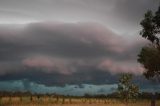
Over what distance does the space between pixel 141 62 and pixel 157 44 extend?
22.4ft

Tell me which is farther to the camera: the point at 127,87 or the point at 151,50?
the point at 127,87

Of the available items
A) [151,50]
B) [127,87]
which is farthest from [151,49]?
[127,87]

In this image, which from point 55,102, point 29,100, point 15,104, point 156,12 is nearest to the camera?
point 156,12

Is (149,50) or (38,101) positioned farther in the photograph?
(38,101)

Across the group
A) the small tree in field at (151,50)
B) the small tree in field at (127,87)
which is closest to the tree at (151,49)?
the small tree in field at (151,50)

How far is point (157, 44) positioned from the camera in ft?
193

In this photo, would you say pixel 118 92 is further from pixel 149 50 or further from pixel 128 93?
pixel 149 50

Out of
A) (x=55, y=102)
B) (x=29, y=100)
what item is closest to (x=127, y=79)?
(x=55, y=102)

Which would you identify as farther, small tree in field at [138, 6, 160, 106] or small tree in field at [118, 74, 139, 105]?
small tree in field at [118, 74, 139, 105]

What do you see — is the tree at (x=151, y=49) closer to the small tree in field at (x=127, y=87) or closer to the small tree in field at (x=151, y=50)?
the small tree in field at (x=151, y=50)

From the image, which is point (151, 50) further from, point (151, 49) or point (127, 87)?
point (127, 87)

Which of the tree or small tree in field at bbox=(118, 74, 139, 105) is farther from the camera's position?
small tree in field at bbox=(118, 74, 139, 105)

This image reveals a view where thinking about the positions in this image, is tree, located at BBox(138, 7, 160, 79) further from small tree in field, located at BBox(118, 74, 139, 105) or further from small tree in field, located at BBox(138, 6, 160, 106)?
small tree in field, located at BBox(118, 74, 139, 105)

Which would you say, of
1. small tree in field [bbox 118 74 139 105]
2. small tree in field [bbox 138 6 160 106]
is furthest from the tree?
small tree in field [bbox 118 74 139 105]
